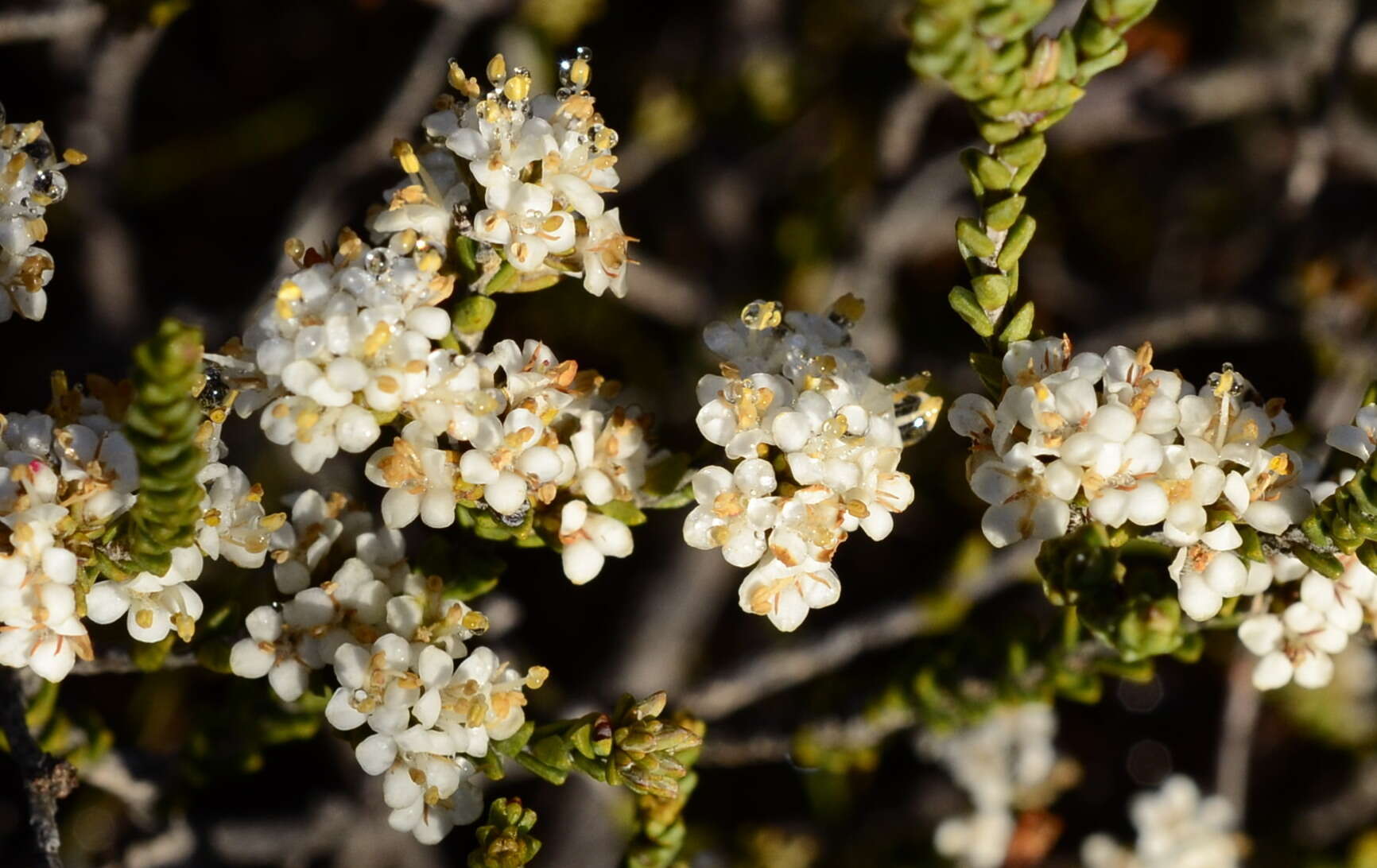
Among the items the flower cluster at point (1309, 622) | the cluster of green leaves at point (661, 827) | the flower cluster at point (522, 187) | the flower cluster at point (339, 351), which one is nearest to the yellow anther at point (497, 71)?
the flower cluster at point (522, 187)

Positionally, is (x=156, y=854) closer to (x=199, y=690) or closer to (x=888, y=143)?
(x=199, y=690)

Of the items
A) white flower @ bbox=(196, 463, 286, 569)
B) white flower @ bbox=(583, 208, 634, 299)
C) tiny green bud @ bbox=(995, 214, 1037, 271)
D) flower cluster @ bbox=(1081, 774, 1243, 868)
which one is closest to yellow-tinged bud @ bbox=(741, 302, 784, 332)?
white flower @ bbox=(583, 208, 634, 299)

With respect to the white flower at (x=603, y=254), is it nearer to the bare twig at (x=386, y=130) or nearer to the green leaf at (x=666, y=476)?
the green leaf at (x=666, y=476)

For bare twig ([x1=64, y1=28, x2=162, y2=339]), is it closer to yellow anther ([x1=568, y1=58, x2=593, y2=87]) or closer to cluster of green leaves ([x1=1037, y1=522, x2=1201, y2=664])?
yellow anther ([x1=568, y1=58, x2=593, y2=87])

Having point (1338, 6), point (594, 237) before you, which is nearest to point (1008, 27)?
point (594, 237)

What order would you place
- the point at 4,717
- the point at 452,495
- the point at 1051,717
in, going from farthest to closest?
the point at 1051,717 < the point at 4,717 < the point at 452,495

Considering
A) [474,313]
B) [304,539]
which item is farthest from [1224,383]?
[304,539]
